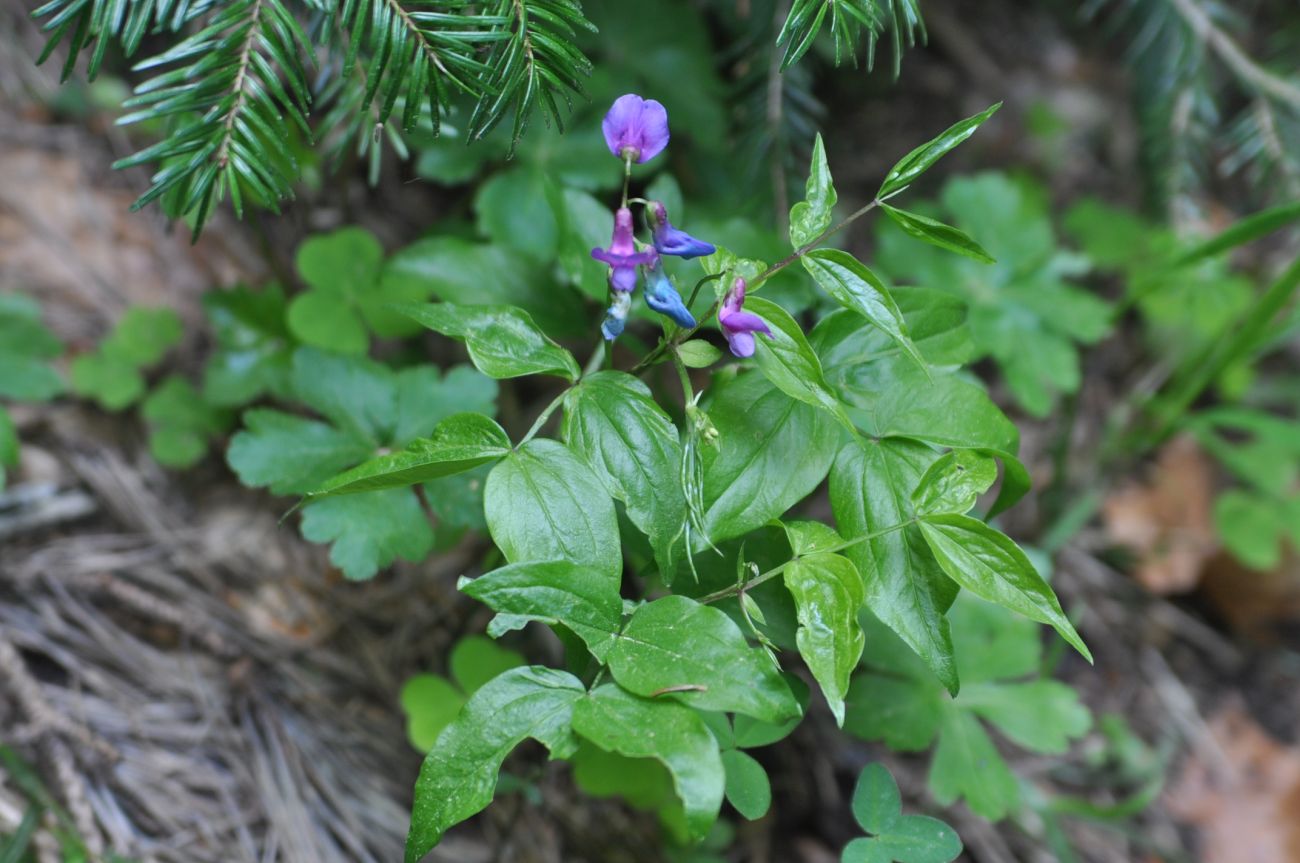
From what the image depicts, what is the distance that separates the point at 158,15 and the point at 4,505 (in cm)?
128

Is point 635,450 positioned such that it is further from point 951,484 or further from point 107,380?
point 107,380

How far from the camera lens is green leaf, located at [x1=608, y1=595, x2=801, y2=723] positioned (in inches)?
46.6

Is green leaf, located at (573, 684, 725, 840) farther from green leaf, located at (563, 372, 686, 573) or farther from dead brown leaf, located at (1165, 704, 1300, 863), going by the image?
dead brown leaf, located at (1165, 704, 1300, 863)

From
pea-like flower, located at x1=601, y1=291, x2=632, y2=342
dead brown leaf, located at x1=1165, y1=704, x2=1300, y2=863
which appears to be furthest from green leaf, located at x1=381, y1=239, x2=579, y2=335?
dead brown leaf, located at x1=1165, y1=704, x2=1300, y2=863

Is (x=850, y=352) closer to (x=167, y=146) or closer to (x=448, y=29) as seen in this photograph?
(x=448, y=29)

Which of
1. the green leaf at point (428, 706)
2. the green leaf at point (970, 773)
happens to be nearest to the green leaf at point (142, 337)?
the green leaf at point (428, 706)

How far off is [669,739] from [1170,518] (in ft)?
8.99

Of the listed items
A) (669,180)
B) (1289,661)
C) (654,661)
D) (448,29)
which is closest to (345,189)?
(669,180)

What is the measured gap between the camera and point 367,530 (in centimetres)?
166

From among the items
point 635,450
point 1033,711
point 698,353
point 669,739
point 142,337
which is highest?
point 698,353

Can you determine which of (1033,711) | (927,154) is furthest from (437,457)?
(1033,711)

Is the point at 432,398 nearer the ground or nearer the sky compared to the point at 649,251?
nearer the ground

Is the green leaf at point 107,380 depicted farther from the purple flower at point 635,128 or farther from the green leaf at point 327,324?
the purple flower at point 635,128

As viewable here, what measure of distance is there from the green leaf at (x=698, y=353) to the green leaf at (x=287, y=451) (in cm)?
78
